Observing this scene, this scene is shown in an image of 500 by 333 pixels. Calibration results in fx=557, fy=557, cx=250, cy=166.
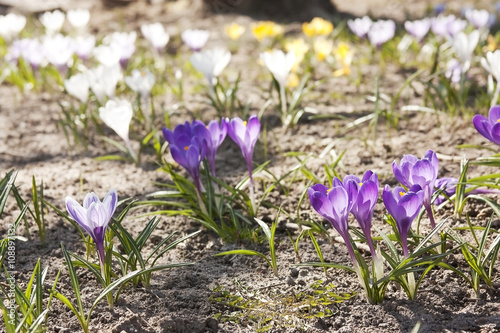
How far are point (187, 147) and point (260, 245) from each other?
1.55 feet

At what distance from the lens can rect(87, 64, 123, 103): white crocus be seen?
10.1 feet

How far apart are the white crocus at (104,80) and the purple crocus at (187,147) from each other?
3.85ft

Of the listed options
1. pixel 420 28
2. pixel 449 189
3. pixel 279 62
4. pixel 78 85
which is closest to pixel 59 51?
pixel 78 85

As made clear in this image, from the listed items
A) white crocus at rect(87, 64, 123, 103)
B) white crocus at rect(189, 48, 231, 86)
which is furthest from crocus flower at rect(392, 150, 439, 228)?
white crocus at rect(87, 64, 123, 103)

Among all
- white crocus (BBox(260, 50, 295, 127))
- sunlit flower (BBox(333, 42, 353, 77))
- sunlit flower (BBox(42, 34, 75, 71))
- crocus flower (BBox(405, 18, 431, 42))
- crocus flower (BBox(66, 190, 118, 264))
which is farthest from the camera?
crocus flower (BBox(405, 18, 431, 42))

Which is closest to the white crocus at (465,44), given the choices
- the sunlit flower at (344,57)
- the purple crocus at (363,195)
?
the sunlit flower at (344,57)

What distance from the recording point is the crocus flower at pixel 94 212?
64.7 inches

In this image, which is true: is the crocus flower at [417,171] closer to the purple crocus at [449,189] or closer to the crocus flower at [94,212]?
the purple crocus at [449,189]

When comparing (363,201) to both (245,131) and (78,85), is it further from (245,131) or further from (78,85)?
(78,85)

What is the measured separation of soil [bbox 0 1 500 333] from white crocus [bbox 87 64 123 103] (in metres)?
0.35

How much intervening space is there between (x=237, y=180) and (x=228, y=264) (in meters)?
0.71

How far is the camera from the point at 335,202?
1559 mm

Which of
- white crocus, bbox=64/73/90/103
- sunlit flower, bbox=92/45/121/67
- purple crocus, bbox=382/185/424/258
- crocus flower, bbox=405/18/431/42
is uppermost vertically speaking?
sunlit flower, bbox=92/45/121/67

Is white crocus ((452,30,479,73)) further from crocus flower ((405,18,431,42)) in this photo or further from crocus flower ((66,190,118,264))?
crocus flower ((66,190,118,264))
